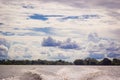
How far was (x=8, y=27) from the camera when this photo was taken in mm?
4227

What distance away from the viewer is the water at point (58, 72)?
4357mm

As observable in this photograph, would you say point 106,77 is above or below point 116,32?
below

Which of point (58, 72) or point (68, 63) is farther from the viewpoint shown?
point (58, 72)

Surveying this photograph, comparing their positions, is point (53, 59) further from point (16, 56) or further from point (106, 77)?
point (106, 77)

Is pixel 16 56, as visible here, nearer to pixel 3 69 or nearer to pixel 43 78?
pixel 3 69

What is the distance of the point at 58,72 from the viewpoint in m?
4.59

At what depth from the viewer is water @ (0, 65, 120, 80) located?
4.36 m

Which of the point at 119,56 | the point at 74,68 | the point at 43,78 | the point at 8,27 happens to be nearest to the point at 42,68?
the point at 43,78

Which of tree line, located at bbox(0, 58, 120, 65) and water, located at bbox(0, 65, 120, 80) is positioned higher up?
tree line, located at bbox(0, 58, 120, 65)

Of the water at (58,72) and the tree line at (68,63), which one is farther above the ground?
the tree line at (68,63)

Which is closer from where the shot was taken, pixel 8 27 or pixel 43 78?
pixel 8 27

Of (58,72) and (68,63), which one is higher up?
(68,63)

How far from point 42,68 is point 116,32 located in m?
A: 1.32

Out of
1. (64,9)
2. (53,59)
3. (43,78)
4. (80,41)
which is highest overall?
(64,9)
